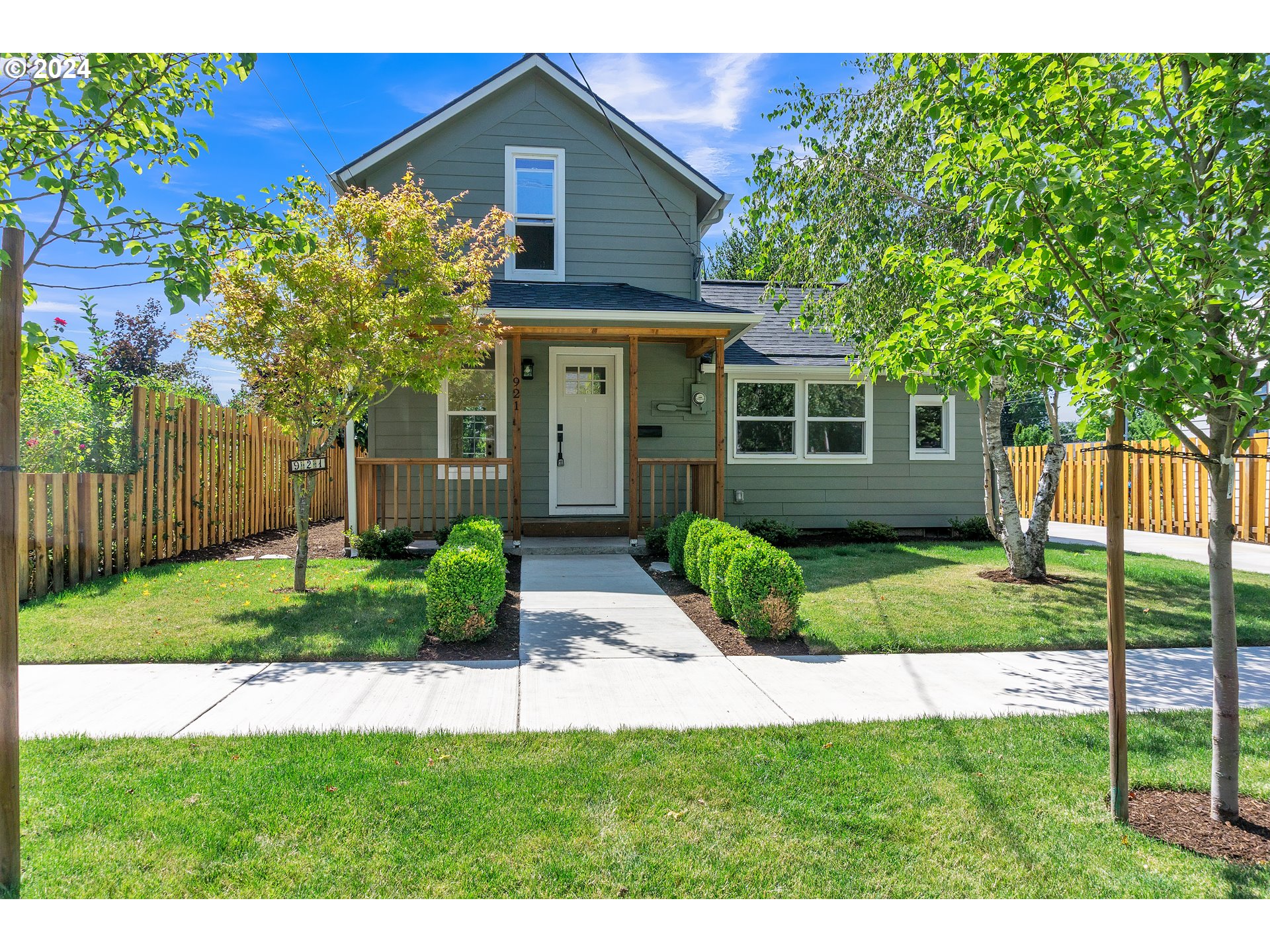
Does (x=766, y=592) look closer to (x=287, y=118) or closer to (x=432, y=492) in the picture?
(x=432, y=492)

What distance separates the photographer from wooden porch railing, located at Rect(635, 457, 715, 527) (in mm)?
9906

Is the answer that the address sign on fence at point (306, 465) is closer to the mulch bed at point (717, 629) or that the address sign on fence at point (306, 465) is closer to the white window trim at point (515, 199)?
→ the mulch bed at point (717, 629)

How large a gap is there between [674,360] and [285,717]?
26.8 feet

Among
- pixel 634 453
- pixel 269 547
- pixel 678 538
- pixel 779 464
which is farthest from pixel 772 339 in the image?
pixel 269 547

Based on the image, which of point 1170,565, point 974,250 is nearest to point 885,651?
point 974,250

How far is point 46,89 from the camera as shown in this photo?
2955 mm

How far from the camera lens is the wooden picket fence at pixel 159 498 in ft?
22.5

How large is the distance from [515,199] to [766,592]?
764 cm

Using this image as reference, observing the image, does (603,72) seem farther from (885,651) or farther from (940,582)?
(940,582)

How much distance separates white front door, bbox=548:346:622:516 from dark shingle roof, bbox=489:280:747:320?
880 millimetres

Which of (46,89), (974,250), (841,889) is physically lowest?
(841,889)

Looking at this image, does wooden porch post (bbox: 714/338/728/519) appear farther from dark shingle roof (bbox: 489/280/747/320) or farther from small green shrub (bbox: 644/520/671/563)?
small green shrub (bbox: 644/520/671/563)

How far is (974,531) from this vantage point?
1160 cm

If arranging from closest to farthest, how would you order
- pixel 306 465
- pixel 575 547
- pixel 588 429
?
pixel 306 465
pixel 575 547
pixel 588 429
